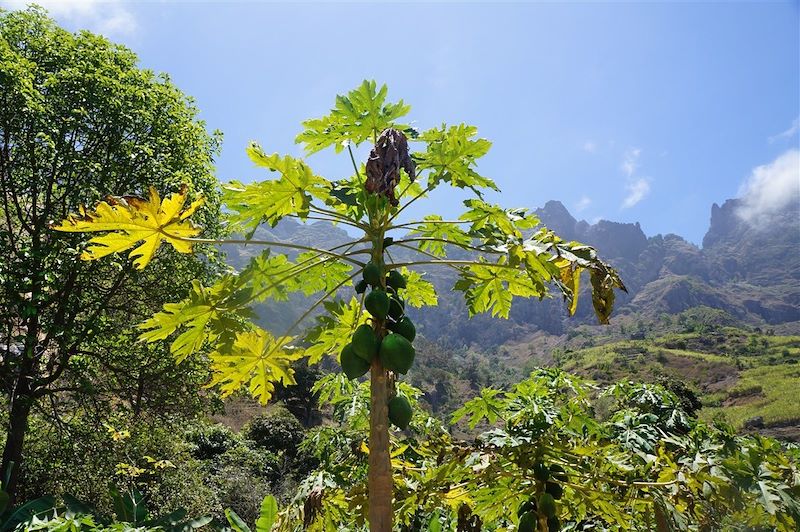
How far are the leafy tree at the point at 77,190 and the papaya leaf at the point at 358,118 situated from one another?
6790 millimetres

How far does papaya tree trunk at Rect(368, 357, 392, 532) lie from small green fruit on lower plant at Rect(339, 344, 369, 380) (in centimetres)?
17

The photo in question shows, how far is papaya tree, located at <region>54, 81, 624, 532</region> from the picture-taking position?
2.17 meters

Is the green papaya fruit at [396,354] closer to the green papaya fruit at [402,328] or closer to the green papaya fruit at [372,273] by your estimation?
the green papaya fruit at [402,328]

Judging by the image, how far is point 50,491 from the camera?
10398 millimetres

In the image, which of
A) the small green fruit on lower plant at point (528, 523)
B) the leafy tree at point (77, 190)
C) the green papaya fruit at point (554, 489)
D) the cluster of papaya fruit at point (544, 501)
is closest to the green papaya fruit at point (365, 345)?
the cluster of papaya fruit at point (544, 501)

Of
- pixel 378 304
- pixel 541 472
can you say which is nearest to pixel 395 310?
pixel 378 304

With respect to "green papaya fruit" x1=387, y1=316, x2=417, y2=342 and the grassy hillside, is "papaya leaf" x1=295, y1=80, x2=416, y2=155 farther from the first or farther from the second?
Answer: the grassy hillside

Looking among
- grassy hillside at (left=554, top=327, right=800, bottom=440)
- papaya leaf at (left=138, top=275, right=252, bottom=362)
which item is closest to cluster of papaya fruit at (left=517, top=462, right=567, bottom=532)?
papaya leaf at (left=138, top=275, right=252, bottom=362)

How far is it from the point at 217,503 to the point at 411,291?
614 inches

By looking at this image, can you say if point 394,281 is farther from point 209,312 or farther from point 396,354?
point 209,312

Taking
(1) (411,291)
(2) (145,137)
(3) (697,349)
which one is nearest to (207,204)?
(2) (145,137)

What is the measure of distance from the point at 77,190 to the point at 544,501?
10.0m

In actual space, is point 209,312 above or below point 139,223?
below

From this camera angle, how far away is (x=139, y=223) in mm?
2113
